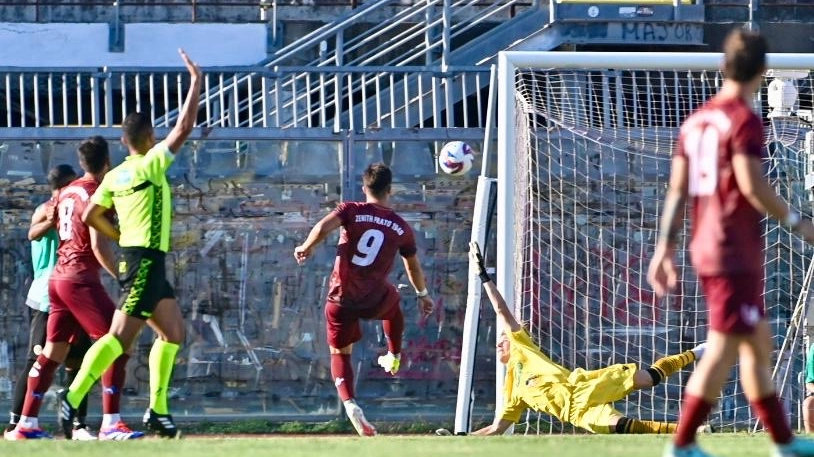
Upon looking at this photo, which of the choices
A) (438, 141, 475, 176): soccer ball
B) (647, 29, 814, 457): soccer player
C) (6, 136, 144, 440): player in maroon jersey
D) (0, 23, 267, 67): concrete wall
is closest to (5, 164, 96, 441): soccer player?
(6, 136, 144, 440): player in maroon jersey

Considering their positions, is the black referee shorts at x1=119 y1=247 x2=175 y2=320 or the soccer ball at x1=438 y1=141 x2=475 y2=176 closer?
the black referee shorts at x1=119 y1=247 x2=175 y2=320

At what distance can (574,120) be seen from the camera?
1450cm

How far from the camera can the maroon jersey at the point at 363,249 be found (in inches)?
471

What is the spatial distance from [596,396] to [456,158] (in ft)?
12.3

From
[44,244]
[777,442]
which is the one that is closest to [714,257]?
[777,442]

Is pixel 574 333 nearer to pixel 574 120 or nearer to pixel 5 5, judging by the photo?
pixel 574 120

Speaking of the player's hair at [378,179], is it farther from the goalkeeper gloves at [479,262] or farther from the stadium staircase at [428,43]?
the stadium staircase at [428,43]

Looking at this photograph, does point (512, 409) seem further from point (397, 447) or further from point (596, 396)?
point (397, 447)

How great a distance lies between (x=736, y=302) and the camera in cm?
656

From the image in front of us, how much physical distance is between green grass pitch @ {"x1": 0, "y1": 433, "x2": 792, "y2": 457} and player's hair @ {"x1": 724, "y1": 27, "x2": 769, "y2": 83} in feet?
6.72

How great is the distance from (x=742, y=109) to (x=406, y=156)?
8.63 m

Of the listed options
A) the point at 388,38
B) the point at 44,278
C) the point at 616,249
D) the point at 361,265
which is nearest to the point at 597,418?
the point at 361,265

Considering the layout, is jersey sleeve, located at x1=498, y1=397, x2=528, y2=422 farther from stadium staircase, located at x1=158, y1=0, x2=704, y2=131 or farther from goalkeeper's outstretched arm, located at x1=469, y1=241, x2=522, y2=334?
stadium staircase, located at x1=158, y1=0, x2=704, y2=131

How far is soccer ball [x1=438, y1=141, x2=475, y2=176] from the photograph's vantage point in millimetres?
14469
